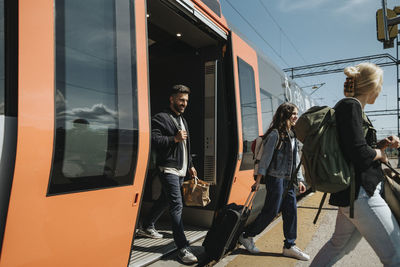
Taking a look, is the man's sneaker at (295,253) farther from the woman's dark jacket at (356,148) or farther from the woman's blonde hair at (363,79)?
the woman's blonde hair at (363,79)

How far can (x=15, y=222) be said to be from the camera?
62.6 inches

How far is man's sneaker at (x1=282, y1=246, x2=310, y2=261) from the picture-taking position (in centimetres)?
327

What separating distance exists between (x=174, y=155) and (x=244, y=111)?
1.45 m

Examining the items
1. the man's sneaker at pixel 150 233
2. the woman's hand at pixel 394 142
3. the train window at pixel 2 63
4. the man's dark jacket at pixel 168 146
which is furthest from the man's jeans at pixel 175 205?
the woman's hand at pixel 394 142

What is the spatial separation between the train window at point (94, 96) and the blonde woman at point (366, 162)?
143cm

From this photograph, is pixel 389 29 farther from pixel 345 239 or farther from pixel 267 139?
pixel 345 239

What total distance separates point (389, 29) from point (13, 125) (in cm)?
863

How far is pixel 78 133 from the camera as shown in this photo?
1901 mm

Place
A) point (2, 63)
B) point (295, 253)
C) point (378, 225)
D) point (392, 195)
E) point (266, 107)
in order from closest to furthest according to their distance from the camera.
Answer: point (2, 63) < point (378, 225) < point (392, 195) < point (295, 253) < point (266, 107)

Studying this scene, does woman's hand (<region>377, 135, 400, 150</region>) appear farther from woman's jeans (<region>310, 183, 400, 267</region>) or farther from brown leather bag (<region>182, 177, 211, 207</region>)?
brown leather bag (<region>182, 177, 211, 207</region>)

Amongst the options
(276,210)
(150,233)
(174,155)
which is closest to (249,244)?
(276,210)

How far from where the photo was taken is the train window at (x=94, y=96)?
1844 millimetres

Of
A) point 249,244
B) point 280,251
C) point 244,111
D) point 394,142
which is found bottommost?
point 280,251

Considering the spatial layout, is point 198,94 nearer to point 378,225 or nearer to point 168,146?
point 168,146
